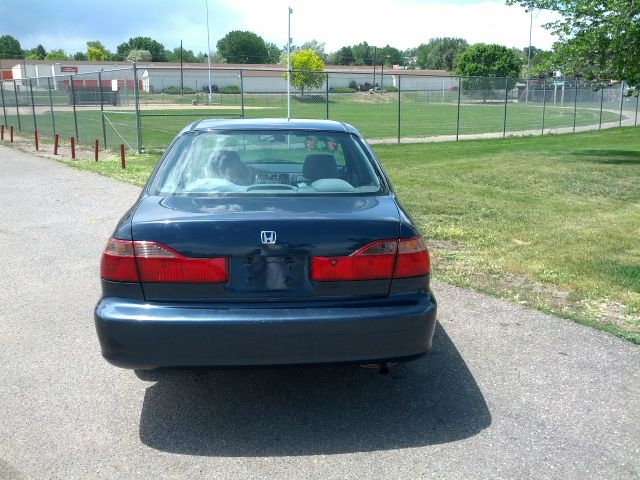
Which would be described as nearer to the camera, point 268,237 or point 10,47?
point 268,237

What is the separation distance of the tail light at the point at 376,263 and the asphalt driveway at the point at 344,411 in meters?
0.51

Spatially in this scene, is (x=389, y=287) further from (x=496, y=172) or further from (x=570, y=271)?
(x=496, y=172)

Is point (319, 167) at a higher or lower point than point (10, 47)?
lower

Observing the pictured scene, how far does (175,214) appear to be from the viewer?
3.46m

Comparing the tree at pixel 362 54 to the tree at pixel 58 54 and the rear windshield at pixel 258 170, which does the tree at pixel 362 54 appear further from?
the rear windshield at pixel 258 170

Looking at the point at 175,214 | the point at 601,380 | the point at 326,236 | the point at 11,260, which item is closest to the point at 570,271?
the point at 601,380

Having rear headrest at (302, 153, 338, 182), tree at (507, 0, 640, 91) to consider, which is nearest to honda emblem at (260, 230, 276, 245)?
rear headrest at (302, 153, 338, 182)

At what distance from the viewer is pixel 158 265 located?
332cm

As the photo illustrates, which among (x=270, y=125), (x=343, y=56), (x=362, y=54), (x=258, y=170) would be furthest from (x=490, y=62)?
(x=270, y=125)

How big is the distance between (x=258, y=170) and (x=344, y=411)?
193cm

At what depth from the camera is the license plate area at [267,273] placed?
3312 millimetres

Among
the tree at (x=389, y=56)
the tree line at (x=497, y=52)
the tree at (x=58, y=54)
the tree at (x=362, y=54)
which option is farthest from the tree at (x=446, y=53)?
the tree at (x=58, y=54)

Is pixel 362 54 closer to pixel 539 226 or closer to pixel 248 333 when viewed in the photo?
pixel 539 226

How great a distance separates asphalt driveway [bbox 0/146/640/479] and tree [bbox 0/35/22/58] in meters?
163
